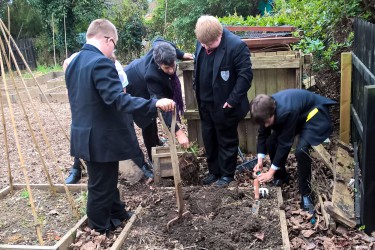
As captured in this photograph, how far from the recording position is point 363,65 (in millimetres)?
4820

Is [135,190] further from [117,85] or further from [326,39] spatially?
[326,39]

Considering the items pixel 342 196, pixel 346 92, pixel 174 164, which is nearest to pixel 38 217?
pixel 174 164

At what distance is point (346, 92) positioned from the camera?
18.1ft

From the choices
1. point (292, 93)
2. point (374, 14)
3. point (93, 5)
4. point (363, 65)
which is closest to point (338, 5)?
point (374, 14)

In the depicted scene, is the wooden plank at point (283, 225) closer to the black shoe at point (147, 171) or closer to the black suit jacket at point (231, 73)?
the black suit jacket at point (231, 73)

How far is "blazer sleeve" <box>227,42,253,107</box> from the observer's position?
4.55 m

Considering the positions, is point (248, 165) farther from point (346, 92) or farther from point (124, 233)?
point (124, 233)

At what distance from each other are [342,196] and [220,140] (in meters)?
1.58

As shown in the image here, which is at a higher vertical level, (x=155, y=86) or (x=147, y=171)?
(x=155, y=86)

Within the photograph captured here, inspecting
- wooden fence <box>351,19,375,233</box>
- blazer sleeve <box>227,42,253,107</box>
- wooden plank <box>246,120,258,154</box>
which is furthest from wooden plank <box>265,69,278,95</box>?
blazer sleeve <box>227,42,253,107</box>

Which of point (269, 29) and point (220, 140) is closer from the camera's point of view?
point (220, 140)

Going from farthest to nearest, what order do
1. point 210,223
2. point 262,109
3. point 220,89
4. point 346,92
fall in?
point 346,92, point 220,89, point 262,109, point 210,223

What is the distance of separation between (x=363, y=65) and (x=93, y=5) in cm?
Answer: 1747

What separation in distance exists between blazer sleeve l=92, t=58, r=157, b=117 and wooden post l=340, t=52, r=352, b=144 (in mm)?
3220
